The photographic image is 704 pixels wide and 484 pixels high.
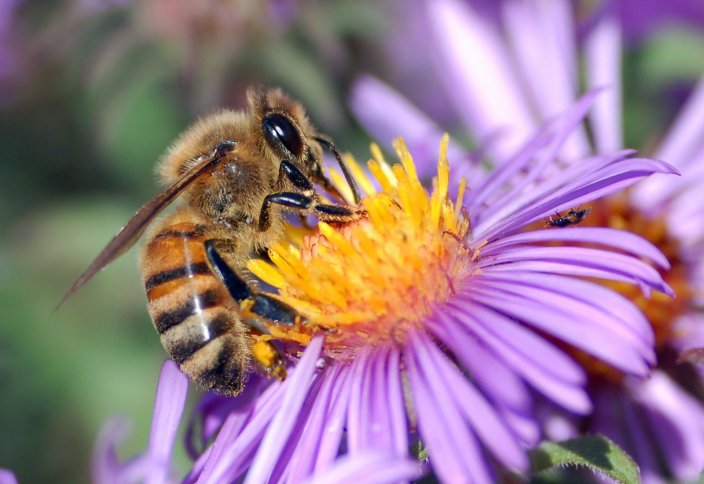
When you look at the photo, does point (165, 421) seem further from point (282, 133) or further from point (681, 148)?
point (681, 148)

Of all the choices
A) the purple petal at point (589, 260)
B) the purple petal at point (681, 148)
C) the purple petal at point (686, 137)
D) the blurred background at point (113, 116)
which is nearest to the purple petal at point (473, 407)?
the purple petal at point (589, 260)

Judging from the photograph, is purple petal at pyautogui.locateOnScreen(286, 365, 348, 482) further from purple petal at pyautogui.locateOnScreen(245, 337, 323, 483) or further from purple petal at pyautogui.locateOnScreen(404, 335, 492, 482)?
purple petal at pyautogui.locateOnScreen(404, 335, 492, 482)

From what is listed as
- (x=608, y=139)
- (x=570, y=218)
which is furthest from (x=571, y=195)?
(x=608, y=139)

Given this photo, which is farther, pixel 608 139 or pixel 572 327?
pixel 608 139

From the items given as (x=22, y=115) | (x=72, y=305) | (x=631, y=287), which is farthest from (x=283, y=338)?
(x=22, y=115)

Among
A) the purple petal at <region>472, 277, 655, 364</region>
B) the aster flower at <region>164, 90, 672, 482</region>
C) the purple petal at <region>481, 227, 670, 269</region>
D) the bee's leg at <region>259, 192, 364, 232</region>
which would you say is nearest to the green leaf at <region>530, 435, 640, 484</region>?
the aster flower at <region>164, 90, 672, 482</region>

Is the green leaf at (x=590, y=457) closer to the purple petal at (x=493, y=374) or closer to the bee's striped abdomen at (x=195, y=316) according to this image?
the purple petal at (x=493, y=374)

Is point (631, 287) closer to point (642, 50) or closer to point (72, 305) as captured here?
point (642, 50)
